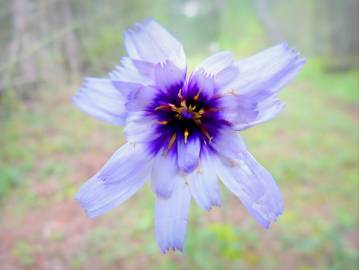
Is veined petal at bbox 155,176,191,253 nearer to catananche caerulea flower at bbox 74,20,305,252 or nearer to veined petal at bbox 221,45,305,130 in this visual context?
catananche caerulea flower at bbox 74,20,305,252

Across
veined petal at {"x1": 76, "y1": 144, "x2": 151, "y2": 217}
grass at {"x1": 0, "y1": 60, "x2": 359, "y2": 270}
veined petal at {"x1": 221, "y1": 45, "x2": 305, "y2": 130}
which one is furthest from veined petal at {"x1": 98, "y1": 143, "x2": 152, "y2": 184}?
grass at {"x1": 0, "y1": 60, "x2": 359, "y2": 270}

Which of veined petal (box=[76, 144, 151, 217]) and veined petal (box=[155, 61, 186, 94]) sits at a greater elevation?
veined petal (box=[155, 61, 186, 94])

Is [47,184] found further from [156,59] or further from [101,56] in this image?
[156,59]

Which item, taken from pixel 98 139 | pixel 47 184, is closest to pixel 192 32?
pixel 98 139

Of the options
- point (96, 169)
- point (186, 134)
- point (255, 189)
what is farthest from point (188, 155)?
point (96, 169)

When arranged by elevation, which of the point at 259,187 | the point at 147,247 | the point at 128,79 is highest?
the point at 128,79

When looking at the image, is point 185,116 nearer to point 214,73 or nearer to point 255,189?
point 214,73

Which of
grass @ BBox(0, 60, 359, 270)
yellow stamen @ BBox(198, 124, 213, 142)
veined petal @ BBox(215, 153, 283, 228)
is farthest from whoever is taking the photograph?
grass @ BBox(0, 60, 359, 270)
